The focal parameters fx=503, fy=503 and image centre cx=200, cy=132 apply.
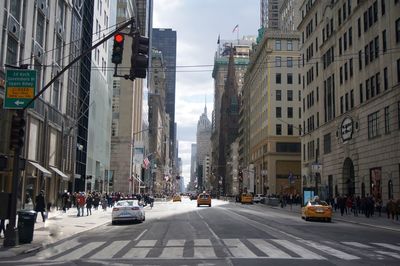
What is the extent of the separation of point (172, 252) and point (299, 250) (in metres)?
4.02

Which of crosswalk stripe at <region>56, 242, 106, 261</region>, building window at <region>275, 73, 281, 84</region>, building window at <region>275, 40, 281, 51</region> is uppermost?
building window at <region>275, 40, 281, 51</region>

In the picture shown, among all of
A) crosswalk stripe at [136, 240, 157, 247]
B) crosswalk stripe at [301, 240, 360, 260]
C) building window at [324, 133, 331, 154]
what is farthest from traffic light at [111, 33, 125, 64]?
building window at [324, 133, 331, 154]

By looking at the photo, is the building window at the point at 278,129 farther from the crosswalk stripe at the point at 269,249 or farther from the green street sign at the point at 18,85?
the green street sign at the point at 18,85

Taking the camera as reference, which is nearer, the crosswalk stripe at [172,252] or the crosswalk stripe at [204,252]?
the crosswalk stripe at [204,252]

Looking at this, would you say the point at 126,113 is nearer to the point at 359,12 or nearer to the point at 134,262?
the point at 359,12

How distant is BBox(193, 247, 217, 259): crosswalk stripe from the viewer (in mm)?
14260

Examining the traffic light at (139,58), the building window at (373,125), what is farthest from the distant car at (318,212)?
the traffic light at (139,58)

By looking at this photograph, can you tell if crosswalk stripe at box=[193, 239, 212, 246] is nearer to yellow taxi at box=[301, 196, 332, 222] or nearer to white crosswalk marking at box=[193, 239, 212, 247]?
white crosswalk marking at box=[193, 239, 212, 247]

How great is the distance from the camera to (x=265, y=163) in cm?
10919

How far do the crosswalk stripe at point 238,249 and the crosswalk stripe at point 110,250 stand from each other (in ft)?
12.0

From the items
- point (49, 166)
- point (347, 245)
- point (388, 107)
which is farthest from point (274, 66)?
point (347, 245)

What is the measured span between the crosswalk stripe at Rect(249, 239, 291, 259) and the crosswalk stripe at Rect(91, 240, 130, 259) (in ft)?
15.2

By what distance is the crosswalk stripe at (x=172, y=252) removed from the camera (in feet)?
47.1

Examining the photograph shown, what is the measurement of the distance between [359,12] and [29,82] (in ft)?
137
